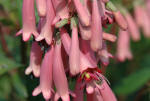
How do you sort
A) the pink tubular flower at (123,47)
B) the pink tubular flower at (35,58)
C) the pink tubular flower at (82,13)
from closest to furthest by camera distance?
1. the pink tubular flower at (82,13)
2. the pink tubular flower at (35,58)
3. the pink tubular flower at (123,47)

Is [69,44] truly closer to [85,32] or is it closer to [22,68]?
[85,32]

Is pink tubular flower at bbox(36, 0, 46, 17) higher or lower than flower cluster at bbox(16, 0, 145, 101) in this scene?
higher

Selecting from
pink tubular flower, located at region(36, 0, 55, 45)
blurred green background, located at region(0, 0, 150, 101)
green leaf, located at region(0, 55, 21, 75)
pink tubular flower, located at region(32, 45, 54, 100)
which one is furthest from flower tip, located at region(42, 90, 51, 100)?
green leaf, located at region(0, 55, 21, 75)

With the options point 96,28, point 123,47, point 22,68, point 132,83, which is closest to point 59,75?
point 96,28

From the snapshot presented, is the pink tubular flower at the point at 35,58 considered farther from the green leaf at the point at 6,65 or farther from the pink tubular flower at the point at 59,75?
the green leaf at the point at 6,65

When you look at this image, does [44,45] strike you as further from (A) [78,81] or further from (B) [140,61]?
(B) [140,61]

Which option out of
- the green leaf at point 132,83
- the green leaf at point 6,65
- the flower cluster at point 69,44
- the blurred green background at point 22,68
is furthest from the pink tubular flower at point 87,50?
the green leaf at point 132,83

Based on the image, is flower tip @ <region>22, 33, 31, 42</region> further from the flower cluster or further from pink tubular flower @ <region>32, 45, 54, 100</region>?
pink tubular flower @ <region>32, 45, 54, 100</region>
